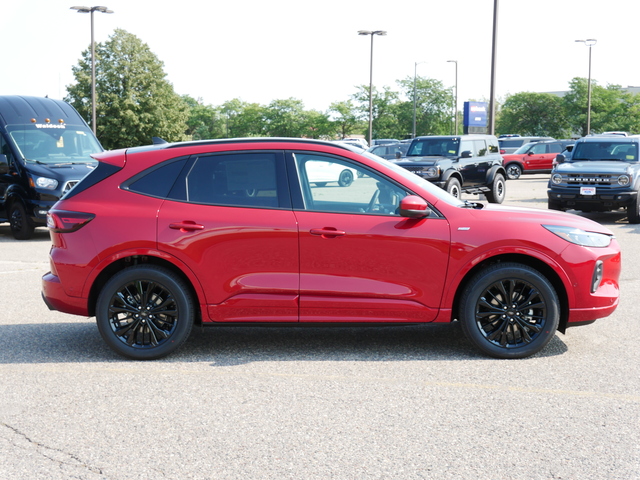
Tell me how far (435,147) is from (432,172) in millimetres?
1473

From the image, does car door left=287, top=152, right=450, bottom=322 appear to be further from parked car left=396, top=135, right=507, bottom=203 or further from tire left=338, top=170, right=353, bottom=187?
parked car left=396, top=135, right=507, bottom=203

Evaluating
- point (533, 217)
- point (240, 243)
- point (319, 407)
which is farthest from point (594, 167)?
point (319, 407)

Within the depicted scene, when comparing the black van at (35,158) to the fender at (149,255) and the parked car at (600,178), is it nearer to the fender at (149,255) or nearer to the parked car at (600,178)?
the fender at (149,255)

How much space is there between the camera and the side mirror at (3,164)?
44.8ft

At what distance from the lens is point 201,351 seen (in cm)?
598

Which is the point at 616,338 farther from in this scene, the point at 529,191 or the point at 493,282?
the point at 529,191

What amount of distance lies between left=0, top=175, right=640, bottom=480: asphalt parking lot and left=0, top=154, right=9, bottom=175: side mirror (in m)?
7.86

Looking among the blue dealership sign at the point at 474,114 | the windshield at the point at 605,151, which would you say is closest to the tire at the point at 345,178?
the windshield at the point at 605,151

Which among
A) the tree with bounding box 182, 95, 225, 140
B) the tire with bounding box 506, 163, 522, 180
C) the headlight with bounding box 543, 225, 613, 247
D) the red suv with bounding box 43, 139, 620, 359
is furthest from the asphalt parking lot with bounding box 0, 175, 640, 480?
the tree with bounding box 182, 95, 225, 140

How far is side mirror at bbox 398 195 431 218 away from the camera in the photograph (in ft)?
17.7

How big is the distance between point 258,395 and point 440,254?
165cm

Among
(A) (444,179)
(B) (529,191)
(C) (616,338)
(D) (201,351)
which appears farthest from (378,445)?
(B) (529,191)

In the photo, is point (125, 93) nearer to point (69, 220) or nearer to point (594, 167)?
point (594, 167)

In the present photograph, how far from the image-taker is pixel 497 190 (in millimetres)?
21125
